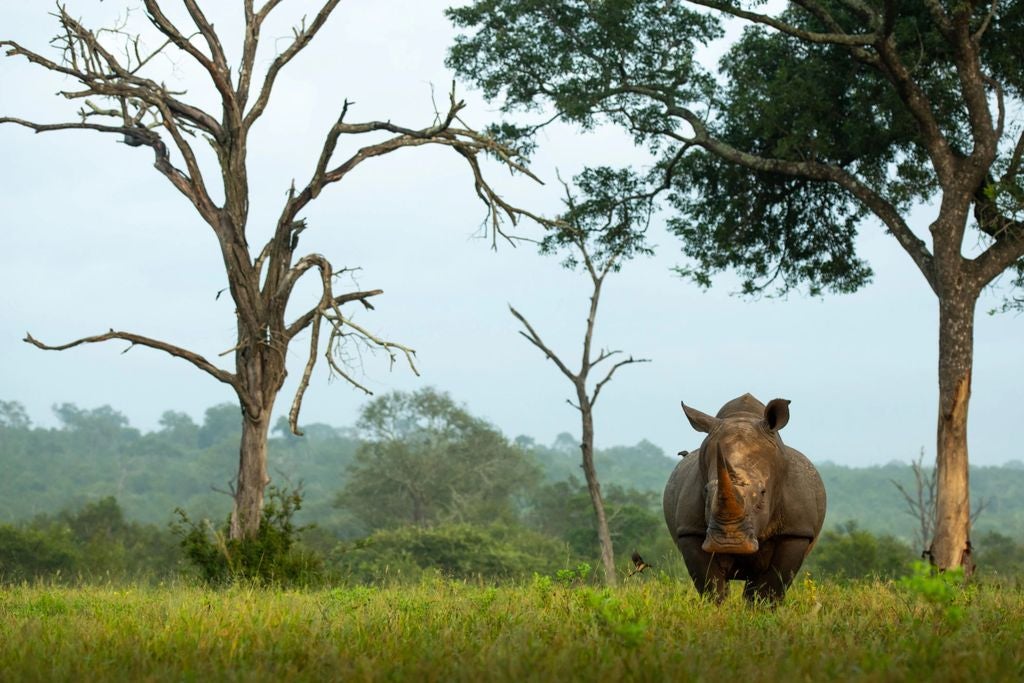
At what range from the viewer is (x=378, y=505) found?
208 ft

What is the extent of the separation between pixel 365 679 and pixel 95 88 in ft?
46.8

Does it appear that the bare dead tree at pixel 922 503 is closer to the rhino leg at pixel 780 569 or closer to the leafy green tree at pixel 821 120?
the leafy green tree at pixel 821 120

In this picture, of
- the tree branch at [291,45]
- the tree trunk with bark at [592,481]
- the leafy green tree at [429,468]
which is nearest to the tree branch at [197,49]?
the tree branch at [291,45]

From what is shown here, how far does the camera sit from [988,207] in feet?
54.5

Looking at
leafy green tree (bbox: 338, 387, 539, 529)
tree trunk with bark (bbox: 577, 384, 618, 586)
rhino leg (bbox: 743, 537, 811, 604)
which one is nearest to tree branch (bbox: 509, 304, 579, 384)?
tree trunk with bark (bbox: 577, 384, 618, 586)

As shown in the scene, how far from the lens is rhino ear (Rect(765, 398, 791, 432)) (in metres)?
8.43

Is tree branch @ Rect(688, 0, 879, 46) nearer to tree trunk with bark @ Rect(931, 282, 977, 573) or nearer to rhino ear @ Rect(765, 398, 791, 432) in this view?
tree trunk with bark @ Rect(931, 282, 977, 573)

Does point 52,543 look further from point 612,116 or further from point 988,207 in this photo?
point 988,207

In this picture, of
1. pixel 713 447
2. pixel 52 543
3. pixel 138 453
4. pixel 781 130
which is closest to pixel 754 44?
pixel 781 130

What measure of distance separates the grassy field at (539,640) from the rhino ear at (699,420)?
134 cm

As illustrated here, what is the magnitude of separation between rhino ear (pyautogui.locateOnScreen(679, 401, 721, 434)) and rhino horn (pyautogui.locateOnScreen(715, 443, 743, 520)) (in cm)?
125

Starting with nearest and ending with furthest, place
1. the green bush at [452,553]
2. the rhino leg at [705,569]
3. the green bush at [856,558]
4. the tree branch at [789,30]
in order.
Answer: the rhino leg at [705,569] < the tree branch at [789,30] < the green bush at [452,553] < the green bush at [856,558]

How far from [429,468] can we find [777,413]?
55362mm

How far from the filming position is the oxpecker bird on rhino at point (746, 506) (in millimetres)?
7738
